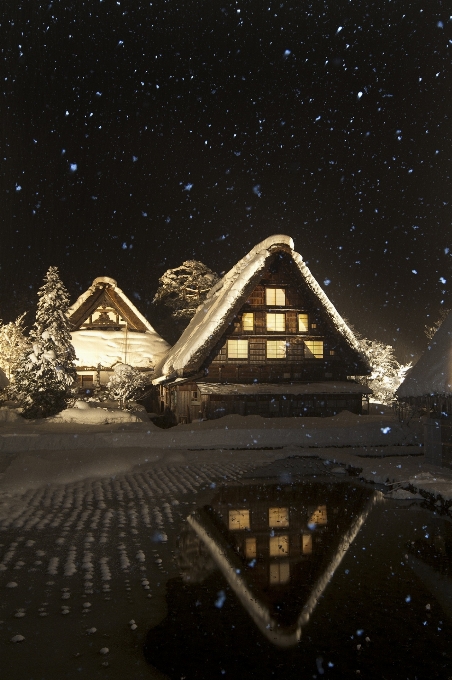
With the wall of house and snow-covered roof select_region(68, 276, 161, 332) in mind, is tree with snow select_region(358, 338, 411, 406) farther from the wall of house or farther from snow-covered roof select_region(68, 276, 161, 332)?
the wall of house

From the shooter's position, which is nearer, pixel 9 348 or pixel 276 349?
pixel 276 349

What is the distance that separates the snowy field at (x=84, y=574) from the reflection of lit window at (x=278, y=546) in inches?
54.8

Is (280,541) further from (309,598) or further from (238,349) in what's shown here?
(238,349)

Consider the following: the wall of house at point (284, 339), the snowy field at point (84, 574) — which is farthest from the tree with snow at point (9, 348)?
the snowy field at point (84, 574)

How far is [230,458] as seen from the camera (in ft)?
54.7

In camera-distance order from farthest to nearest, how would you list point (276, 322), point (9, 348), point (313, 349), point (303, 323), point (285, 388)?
1. point (9, 348)
2. point (303, 323)
3. point (313, 349)
4. point (276, 322)
5. point (285, 388)

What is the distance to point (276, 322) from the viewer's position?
25.1 meters

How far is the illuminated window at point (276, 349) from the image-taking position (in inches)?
979

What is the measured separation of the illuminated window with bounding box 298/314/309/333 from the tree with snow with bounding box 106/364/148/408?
10.3 m

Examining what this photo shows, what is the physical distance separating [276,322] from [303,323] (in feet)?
4.42

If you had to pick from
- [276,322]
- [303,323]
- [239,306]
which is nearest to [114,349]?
[276,322]

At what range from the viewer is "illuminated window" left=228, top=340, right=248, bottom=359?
24.5 metres

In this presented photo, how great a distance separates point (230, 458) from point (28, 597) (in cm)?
1145

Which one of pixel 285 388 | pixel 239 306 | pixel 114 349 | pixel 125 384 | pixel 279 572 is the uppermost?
pixel 239 306
